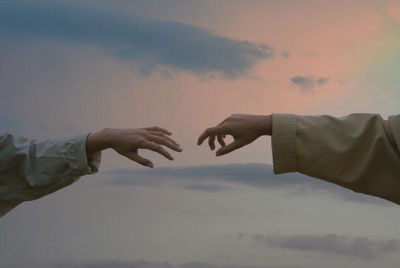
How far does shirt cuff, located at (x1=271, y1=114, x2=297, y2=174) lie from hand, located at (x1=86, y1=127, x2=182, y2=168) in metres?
0.44

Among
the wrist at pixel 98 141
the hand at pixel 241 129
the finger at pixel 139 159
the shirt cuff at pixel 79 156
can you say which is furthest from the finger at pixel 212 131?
the shirt cuff at pixel 79 156

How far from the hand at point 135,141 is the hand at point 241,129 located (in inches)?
8.3

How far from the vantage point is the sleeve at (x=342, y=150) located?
8.80 feet

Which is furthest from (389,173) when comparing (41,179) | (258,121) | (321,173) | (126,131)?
(41,179)

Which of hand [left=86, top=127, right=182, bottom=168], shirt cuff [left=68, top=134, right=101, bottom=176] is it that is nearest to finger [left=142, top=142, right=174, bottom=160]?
hand [left=86, top=127, right=182, bottom=168]

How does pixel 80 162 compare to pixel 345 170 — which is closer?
pixel 345 170

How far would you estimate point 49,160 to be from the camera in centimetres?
310

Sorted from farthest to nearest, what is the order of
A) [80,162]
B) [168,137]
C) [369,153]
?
[80,162] < [168,137] < [369,153]

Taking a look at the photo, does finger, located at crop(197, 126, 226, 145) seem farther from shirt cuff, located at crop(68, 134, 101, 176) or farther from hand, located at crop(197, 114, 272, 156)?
shirt cuff, located at crop(68, 134, 101, 176)

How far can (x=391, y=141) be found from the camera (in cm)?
270

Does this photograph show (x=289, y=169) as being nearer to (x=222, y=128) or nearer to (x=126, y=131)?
(x=222, y=128)

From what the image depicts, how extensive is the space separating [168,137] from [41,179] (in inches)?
29.5

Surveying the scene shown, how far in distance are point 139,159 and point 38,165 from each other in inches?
23.7

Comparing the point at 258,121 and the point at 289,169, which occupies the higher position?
the point at 258,121
